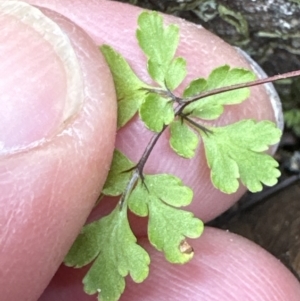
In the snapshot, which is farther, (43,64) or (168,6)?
(168,6)

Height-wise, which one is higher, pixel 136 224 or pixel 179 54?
pixel 179 54

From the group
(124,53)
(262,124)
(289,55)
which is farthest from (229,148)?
(289,55)

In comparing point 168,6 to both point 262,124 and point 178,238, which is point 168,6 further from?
point 178,238

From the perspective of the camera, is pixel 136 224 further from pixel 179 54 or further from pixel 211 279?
pixel 179 54

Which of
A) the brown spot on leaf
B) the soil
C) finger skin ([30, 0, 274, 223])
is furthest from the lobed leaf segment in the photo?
the soil

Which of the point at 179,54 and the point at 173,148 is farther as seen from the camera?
the point at 179,54

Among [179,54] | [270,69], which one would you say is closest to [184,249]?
[179,54]

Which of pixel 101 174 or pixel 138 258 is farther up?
pixel 101 174

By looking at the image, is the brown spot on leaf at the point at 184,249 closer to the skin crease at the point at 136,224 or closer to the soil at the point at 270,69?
the skin crease at the point at 136,224
